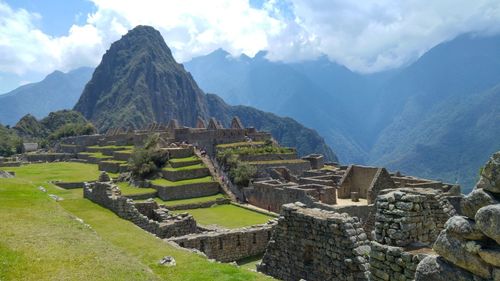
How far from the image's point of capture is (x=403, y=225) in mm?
5961

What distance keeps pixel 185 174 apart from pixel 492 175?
4038 cm

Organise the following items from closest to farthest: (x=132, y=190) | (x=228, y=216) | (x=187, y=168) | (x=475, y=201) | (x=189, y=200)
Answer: (x=475, y=201), (x=228, y=216), (x=189, y=200), (x=132, y=190), (x=187, y=168)

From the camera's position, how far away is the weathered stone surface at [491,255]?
4.04 metres

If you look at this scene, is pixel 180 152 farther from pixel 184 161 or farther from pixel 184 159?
pixel 184 161

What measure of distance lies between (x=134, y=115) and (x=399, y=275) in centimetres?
19677

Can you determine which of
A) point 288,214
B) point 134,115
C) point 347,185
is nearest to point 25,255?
point 288,214

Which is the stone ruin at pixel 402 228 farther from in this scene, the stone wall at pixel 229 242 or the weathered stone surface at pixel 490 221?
the stone wall at pixel 229 242

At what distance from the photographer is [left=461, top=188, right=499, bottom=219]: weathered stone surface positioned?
417 centimetres

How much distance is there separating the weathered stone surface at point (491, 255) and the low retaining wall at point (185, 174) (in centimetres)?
3954

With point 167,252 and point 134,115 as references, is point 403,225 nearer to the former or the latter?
point 167,252

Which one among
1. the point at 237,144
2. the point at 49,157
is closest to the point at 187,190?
the point at 237,144

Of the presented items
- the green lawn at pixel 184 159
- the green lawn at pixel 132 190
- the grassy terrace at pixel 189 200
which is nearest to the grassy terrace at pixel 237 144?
the green lawn at pixel 184 159

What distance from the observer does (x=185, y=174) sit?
143 ft

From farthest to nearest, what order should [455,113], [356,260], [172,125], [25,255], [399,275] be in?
[455,113]
[172,125]
[25,255]
[356,260]
[399,275]
